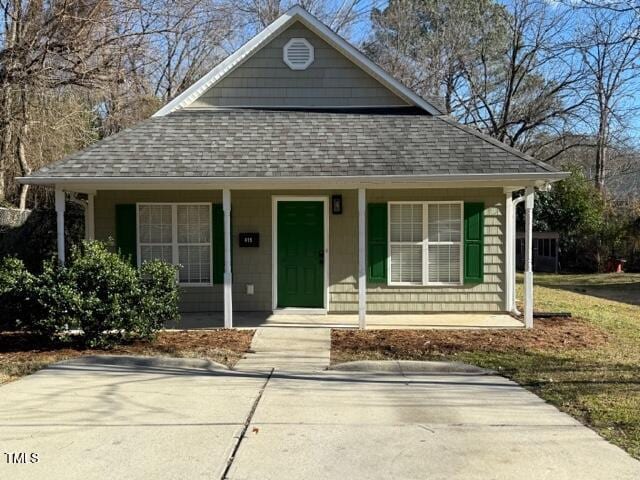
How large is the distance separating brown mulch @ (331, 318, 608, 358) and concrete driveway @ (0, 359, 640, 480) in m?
1.14

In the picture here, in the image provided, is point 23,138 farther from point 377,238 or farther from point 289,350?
point 289,350

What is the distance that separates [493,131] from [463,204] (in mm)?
18523

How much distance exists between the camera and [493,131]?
90.2 feet

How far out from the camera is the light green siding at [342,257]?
10.5 meters

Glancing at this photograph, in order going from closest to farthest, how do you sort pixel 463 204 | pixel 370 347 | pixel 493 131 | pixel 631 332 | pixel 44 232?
pixel 370 347 → pixel 631 332 → pixel 463 204 → pixel 44 232 → pixel 493 131

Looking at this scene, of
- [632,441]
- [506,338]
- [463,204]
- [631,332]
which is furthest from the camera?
[463,204]

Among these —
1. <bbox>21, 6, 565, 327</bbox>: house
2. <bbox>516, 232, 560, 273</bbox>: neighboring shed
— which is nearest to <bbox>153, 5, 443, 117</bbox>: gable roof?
<bbox>21, 6, 565, 327</bbox>: house

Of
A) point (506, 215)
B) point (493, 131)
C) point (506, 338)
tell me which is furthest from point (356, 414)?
point (493, 131)

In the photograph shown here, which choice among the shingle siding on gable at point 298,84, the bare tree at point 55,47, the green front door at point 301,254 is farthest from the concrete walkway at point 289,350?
the bare tree at point 55,47

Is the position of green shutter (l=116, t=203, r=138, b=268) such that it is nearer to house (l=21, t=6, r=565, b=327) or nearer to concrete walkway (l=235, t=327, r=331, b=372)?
house (l=21, t=6, r=565, b=327)

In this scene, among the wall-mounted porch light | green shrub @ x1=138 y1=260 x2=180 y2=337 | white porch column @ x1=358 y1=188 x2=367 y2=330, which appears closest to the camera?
green shrub @ x1=138 y1=260 x2=180 y2=337

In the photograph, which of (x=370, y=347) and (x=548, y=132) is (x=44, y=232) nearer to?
(x=370, y=347)

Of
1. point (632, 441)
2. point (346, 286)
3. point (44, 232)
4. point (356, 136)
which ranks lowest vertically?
point (632, 441)

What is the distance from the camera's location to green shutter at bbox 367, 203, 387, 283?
10.5m
